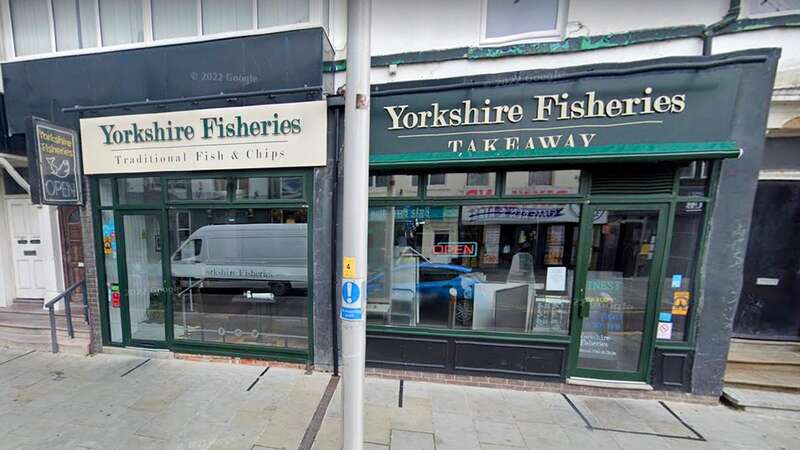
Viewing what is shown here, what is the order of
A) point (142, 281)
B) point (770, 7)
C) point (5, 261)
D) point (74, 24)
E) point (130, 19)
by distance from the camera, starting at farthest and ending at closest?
point (5, 261) → point (142, 281) → point (74, 24) → point (130, 19) → point (770, 7)

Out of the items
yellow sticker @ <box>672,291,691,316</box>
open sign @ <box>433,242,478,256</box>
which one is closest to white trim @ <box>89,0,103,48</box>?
open sign @ <box>433,242,478,256</box>

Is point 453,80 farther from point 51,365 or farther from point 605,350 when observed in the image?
point 51,365

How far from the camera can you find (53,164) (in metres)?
3.91

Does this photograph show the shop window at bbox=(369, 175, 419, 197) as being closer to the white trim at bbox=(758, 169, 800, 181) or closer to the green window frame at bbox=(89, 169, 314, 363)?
the green window frame at bbox=(89, 169, 314, 363)

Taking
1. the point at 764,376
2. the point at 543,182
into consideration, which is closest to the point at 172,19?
the point at 543,182

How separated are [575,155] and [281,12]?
4294mm

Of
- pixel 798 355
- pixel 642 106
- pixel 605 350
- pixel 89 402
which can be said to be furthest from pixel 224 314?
pixel 798 355

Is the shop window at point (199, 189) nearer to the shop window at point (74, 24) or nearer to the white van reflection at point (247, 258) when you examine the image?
the white van reflection at point (247, 258)

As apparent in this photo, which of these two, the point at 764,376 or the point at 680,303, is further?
the point at 764,376

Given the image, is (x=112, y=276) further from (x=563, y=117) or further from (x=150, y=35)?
(x=563, y=117)

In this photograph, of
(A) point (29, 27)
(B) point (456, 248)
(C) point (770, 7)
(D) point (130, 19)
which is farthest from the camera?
(A) point (29, 27)

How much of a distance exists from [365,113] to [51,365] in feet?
19.8

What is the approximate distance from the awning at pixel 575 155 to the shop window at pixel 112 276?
4382 mm

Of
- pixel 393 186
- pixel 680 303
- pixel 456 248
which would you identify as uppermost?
pixel 393 186
